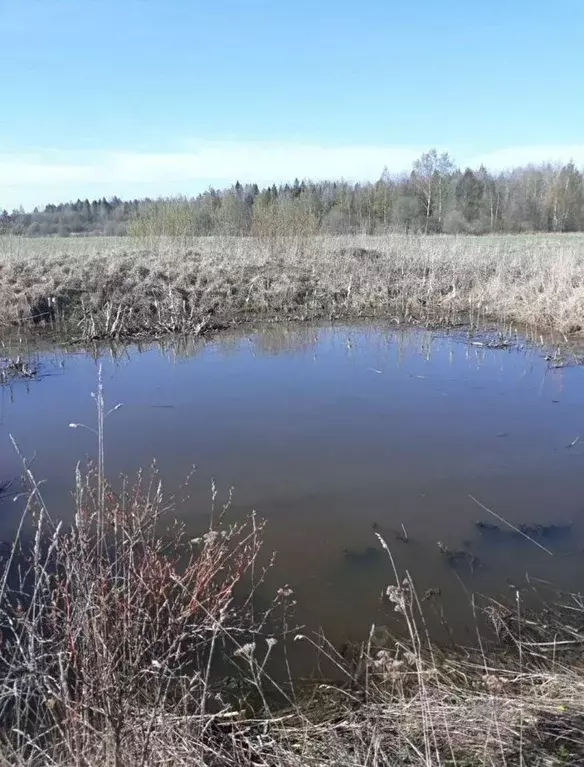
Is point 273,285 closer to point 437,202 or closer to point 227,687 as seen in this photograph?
point 227,687

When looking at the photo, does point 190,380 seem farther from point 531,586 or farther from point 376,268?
point 376,268

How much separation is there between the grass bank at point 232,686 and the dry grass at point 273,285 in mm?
9274

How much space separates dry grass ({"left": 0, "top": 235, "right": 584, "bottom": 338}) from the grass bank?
365 inches

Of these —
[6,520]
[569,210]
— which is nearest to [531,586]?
[6,520]

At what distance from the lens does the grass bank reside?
2.01 meters

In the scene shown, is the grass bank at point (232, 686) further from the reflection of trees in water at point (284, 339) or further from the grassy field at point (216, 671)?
the reflection of trees in water at point (284, 339)

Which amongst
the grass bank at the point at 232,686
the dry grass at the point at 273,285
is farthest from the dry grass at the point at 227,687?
the dry grass at the point at 273,285

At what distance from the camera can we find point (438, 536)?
435cm

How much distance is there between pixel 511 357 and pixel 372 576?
6853 mm

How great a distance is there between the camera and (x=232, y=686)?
118 inches

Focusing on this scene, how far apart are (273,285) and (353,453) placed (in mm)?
9349

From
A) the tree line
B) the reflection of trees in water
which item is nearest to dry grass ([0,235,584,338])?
the reflection of trees in water

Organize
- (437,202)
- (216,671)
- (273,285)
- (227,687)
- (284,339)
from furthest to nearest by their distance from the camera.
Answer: (437,202) < (273,285) < (284,339) < (216,671) < (227,687)

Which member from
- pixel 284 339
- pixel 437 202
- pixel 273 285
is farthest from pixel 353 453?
pixel 437 202
